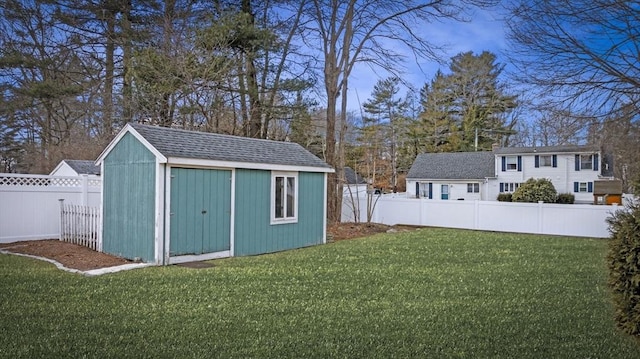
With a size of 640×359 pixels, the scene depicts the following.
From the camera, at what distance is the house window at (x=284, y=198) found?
35.3 ft

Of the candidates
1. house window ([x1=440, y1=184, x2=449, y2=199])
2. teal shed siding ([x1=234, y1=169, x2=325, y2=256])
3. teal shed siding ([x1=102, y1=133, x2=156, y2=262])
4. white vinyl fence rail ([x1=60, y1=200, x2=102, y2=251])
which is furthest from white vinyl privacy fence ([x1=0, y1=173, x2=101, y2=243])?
house window ([x1=440, y1=184, x2=449, y2=199])

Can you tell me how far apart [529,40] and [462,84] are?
29.7m

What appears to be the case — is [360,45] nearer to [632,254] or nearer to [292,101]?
[292,101]

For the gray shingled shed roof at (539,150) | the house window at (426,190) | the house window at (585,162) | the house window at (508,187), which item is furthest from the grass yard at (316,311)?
the house window at (426,190)

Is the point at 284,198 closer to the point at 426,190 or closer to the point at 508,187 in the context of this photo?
the point at 508,187

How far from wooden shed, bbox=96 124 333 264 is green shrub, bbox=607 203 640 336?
6.95 meters

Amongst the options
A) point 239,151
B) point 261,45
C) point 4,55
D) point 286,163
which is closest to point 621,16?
point 286,163

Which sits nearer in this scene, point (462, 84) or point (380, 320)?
point (380, 320)

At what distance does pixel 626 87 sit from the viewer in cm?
903

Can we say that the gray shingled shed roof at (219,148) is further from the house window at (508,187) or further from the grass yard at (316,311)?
the house window at (508,187)

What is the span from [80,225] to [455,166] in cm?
2594

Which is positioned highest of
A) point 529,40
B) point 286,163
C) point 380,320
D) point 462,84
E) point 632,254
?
point 462,84

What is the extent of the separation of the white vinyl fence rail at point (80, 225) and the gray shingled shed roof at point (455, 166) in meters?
24.9

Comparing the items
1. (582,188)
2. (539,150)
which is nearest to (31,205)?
(539,150)
